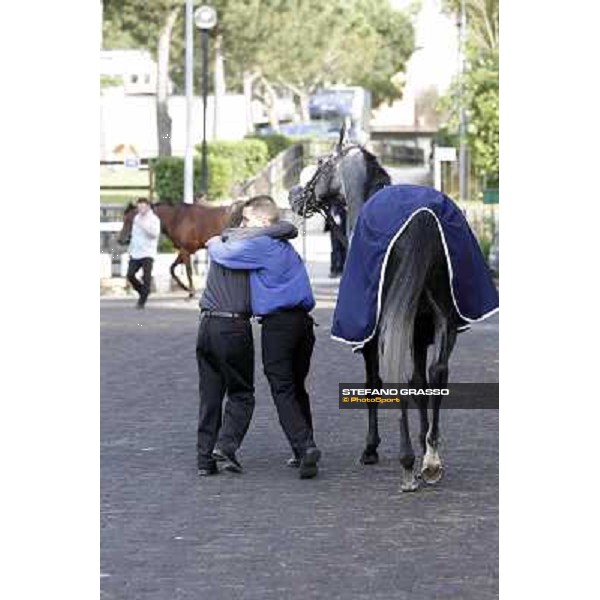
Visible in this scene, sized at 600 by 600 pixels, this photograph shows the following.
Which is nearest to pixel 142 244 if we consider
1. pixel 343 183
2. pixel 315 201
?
pixel 315 201

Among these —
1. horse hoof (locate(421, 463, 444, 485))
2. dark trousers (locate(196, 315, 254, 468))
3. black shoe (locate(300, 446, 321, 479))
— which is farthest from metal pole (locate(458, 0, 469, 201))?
horse hoof (locate(421, 463, 444, 485))

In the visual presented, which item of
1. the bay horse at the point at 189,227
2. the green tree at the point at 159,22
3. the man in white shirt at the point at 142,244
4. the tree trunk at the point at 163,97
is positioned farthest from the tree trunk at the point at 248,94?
the man in white shirt at the point at 142,244

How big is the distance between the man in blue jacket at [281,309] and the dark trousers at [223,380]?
0.15m

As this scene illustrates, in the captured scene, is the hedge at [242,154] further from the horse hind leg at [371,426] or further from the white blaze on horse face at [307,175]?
the horse hind leg at [371,426]

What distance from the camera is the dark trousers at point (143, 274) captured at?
29875mm

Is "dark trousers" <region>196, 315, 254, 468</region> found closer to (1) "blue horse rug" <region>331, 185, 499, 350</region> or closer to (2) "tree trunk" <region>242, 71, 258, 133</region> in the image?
(1) "blue horse rug" <region>331, 185, 499, 350</region>

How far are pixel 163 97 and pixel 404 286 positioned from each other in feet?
152

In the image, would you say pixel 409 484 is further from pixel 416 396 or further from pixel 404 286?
pixel 404 286

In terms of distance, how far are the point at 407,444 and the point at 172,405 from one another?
5.22 metres

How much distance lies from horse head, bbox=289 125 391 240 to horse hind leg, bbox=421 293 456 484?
5.86 ft

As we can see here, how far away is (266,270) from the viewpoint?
1288cm
